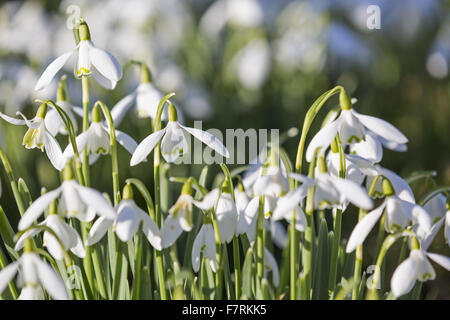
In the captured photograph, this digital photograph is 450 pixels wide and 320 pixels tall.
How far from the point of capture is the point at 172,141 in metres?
0.91

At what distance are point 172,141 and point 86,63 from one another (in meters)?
0.19

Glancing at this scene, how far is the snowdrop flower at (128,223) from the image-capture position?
0.80 m

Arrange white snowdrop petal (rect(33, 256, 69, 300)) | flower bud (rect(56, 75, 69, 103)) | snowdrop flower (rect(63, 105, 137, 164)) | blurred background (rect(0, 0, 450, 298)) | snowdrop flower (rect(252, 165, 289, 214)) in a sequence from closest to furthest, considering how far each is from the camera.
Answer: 1. white snowdrop petal (rect(33, 256, 69, 300))
2. snowdrop flower (rect(252, 165, 289, 214))
3. snowdrop flower (rect(63, 105, 137, 164))
4. flower bud (rect(56, 75, 69, 103))
5. blurred background (rect(0, 0, 450, 298))

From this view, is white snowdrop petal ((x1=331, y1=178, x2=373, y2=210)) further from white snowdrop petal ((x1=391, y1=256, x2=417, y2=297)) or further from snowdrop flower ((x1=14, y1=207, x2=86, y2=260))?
snowdrop flower ((x1=14, y1=207, x2=86, y2=260))

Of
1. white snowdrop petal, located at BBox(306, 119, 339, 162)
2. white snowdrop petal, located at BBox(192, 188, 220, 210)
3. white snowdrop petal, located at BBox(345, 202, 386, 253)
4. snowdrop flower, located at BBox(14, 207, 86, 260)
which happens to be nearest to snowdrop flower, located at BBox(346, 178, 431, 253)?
white snowdrop petal, located at BBox(345, 202, 386, 253)

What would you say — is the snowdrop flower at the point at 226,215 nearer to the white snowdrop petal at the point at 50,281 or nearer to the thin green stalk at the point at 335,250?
the thin green stalk at the point at 335,250

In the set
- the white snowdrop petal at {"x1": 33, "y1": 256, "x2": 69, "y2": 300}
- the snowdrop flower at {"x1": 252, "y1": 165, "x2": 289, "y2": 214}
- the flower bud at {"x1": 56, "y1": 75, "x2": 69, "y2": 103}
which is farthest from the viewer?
the flower bud at {"x1": 56, "y1": 75, "x2": 69, "y2": 103}

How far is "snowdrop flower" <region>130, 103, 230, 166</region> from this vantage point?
85cm

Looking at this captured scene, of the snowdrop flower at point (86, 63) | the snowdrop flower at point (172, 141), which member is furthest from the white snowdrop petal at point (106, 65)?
the snowdrop flower at point (172, 141)

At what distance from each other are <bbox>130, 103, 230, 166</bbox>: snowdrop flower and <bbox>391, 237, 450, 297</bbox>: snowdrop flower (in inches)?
11.8

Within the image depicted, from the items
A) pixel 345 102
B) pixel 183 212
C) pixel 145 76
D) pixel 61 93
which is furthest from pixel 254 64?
pixel 183 212

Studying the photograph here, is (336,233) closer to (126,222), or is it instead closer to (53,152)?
(126,222)
